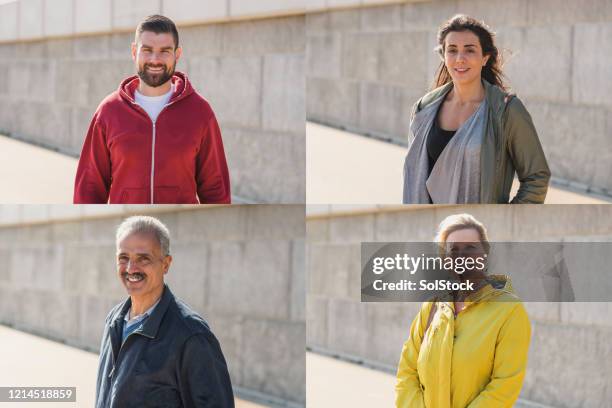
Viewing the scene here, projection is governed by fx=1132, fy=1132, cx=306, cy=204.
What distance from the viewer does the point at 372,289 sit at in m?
3.94

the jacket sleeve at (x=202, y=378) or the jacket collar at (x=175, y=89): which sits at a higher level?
the jacket collar at (x=175, y=89)

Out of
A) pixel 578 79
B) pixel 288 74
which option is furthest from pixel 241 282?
pixel 578 79

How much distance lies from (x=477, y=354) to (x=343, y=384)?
878 millimetres

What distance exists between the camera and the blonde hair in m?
3.58

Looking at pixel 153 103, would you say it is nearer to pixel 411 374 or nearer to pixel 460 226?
pixel 460 226

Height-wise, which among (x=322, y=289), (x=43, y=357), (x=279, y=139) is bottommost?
(x=43, y=357)

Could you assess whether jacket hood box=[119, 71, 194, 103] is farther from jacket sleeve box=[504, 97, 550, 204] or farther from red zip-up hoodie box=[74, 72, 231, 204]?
jacket sleeve box=[504, 97, 550, 204]

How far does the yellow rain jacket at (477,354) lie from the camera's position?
319 centimetres

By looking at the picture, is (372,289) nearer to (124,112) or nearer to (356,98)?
(356,98)

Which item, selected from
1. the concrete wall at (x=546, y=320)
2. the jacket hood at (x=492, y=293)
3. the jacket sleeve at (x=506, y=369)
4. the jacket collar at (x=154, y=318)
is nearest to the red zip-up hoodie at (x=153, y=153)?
the jacket collar at (x=154, y=318)

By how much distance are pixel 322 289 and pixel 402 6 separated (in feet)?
3.37

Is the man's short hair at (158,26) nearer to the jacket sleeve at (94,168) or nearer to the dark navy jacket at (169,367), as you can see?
the jacket sleeve at (94,168)

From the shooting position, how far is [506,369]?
3188mm

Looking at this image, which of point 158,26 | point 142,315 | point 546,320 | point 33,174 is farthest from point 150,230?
point 546,320
